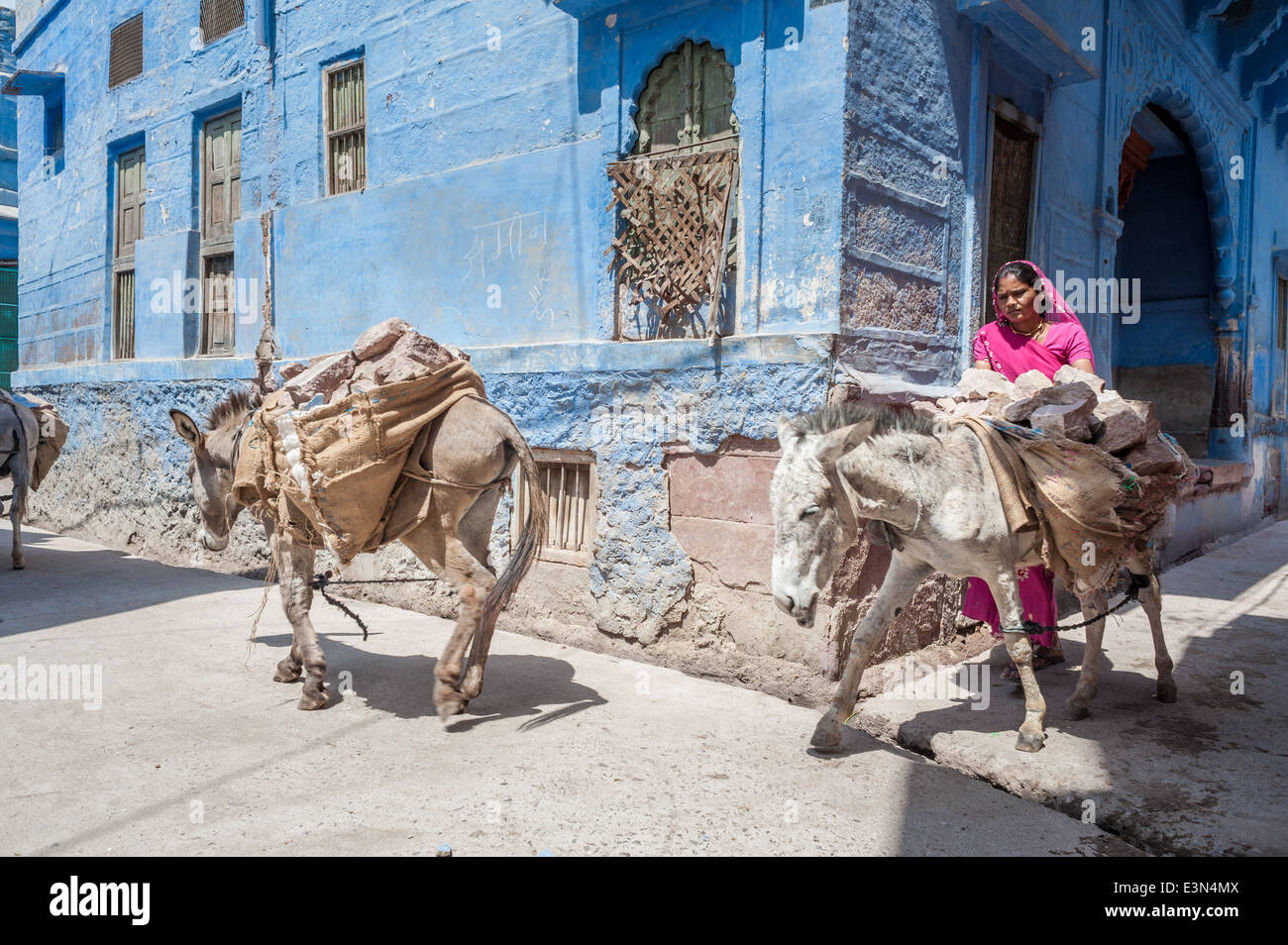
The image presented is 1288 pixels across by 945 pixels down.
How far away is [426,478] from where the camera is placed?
13.9ft

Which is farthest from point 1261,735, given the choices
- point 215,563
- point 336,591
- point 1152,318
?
point 1152,318

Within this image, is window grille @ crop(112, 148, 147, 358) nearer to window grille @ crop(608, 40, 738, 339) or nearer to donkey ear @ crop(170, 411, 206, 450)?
donkey ear @ crop(170, 411, 206, 450)

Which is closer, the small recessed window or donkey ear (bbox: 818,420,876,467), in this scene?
donkey ear (bbox: 818,420,876,467)

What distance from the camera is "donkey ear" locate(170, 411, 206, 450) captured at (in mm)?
4914

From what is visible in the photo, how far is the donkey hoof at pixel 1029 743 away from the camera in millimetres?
3814

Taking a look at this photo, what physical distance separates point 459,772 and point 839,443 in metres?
2.08

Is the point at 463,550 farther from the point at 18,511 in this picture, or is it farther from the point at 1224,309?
the point at 1224,309

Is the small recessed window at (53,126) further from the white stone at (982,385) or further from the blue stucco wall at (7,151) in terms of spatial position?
the white stone at (982,385)

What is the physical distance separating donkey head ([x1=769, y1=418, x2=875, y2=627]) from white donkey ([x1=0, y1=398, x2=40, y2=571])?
8.01m

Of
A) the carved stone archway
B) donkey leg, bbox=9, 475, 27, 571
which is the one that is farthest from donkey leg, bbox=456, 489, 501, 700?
the carved stone archway

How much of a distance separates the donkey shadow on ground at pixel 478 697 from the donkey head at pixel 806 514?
1626 mm

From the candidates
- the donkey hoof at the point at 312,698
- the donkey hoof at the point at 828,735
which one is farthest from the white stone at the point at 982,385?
the donkey hoof at the point at 312,698

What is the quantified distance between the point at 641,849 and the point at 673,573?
257 centimetres

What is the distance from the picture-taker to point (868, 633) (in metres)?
3.86
